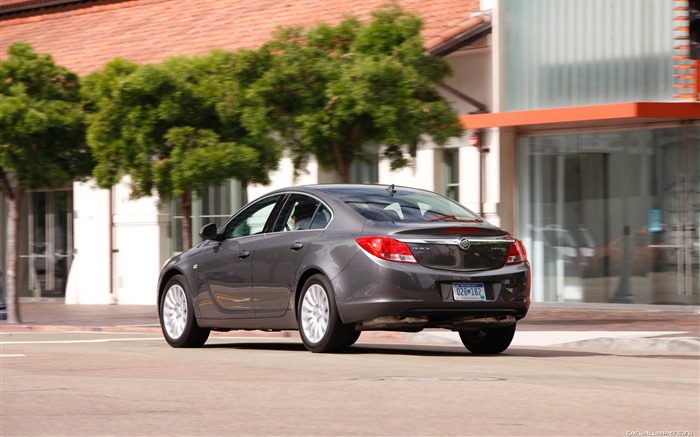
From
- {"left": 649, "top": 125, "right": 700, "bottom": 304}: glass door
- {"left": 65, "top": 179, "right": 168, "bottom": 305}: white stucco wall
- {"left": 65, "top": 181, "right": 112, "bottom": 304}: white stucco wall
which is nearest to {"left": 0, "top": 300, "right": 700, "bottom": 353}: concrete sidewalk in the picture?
{"left": 649, "top": 125, "right": 700, "bottom": 304}: glass door

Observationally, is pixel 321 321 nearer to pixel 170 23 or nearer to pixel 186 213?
pixel 186 213

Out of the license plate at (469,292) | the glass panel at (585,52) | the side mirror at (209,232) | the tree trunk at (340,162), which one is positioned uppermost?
the glass panel at (585,52)

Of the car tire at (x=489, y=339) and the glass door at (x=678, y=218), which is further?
the glass door at (x=678, y=218)

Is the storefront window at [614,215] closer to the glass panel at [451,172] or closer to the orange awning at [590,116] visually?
the orange awning at [590,116]

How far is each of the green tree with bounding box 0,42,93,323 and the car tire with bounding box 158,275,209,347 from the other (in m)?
7.53

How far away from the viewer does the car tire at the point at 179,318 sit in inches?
527

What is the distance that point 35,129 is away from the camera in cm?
2048

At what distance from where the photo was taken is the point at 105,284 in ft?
95.5

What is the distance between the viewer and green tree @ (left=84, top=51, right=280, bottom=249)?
18.8 meters

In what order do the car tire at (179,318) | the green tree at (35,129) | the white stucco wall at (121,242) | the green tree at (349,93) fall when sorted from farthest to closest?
the white stucco wall at (121,242), the green tree at (35,129), the green tree at (349,93), the car tire at (179,318)

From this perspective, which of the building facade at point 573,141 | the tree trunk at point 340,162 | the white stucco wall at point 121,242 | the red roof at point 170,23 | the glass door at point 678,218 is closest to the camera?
the tree trunk at point 340,162

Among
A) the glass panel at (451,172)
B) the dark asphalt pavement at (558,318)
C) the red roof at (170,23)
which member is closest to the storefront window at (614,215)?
the dark asphalt pavement at (558,318)

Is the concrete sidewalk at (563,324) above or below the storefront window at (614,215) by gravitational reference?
below

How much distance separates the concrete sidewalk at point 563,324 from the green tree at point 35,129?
6.16ft
